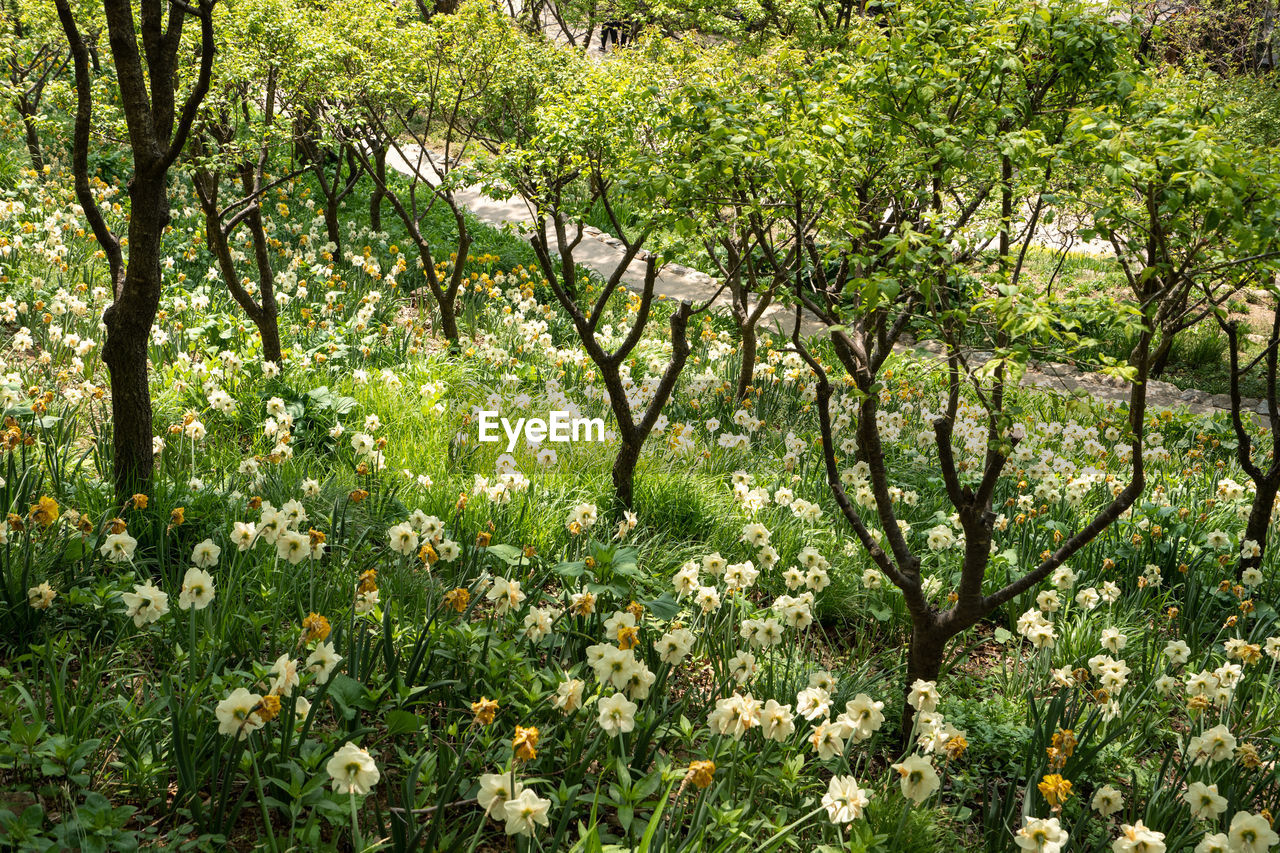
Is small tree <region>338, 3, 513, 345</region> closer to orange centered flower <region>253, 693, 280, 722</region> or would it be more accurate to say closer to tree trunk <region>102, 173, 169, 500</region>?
tree trunk <region>102, 173, 169, 500</region>

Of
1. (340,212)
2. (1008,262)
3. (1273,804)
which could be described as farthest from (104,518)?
(340,212)

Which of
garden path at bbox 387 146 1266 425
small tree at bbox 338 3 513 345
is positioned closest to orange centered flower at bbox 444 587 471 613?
small tree at bbox 338 3 513 345

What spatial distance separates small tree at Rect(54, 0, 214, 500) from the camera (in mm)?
3529

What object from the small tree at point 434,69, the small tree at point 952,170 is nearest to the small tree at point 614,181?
the small tree at point 952,170

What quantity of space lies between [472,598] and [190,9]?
7.93 ft

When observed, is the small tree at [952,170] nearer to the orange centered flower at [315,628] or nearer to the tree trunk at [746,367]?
the orange centered flower at [315,628]

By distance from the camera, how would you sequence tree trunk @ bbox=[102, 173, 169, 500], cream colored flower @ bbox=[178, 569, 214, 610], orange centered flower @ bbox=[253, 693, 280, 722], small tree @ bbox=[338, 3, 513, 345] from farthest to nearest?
small tree @ bbox=[338, 3, 513, 345] → tree trunk @ bbox=[102, 173, 169, 500] → cream colored flower @ bbox=[178, 569, 214, 610] → orange centered flower @ bbox=[253, 693, 280, 722]

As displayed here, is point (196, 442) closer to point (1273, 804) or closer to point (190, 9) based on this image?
point (190, 9)

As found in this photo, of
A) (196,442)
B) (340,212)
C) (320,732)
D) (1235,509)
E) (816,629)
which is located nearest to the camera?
(320,732)

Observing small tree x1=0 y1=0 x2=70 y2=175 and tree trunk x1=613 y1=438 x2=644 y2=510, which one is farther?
small tree x1=0 y1=0 x2=70 y2=175

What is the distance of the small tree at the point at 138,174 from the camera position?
353 centimetres

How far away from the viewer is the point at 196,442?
16.5 feet

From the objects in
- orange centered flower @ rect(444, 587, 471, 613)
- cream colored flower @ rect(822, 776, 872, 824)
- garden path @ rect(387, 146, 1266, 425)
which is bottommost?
garden path @ rect(387, 146, 1266, 425)

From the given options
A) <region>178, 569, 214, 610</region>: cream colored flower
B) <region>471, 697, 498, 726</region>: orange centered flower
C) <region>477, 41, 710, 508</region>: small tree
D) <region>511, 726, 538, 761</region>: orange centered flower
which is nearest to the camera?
<region>511, 726, 538, 761</region>: orange centered flower
